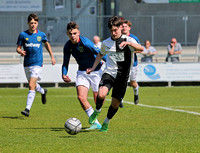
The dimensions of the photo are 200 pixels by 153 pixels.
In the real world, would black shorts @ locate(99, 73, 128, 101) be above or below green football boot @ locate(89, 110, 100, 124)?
above

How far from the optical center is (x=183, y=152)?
7016 millimetres

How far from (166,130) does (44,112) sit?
4.55 metres

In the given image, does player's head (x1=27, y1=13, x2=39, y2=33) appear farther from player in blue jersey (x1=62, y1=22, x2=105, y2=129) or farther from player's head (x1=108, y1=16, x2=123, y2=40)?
player's head (x1=108, y1=16, x2=123, y2=40)

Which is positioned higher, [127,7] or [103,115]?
[127,7]

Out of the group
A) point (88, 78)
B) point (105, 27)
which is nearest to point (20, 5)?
point (105, 27)

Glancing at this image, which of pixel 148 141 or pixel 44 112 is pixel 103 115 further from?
pixel 148 141

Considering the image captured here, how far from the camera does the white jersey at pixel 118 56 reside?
898cm

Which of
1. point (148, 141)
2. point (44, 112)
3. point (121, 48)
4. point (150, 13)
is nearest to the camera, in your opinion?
point (148, 141)

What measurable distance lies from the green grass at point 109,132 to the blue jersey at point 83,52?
1216 mm

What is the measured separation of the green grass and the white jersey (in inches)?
41.1

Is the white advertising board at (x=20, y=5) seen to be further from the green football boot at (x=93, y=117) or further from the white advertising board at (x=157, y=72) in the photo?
the green football boot at (x=93, y=117)

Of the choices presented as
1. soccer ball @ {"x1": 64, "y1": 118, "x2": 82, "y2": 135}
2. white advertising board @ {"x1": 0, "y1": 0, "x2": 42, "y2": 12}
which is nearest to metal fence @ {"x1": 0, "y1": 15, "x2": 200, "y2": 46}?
white advertising board @ {"x1": 0, "y1": 0, "x2": 42, "y2": 12}

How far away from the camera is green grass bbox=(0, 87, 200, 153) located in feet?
24.3

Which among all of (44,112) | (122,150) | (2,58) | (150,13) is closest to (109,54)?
(122,150)
